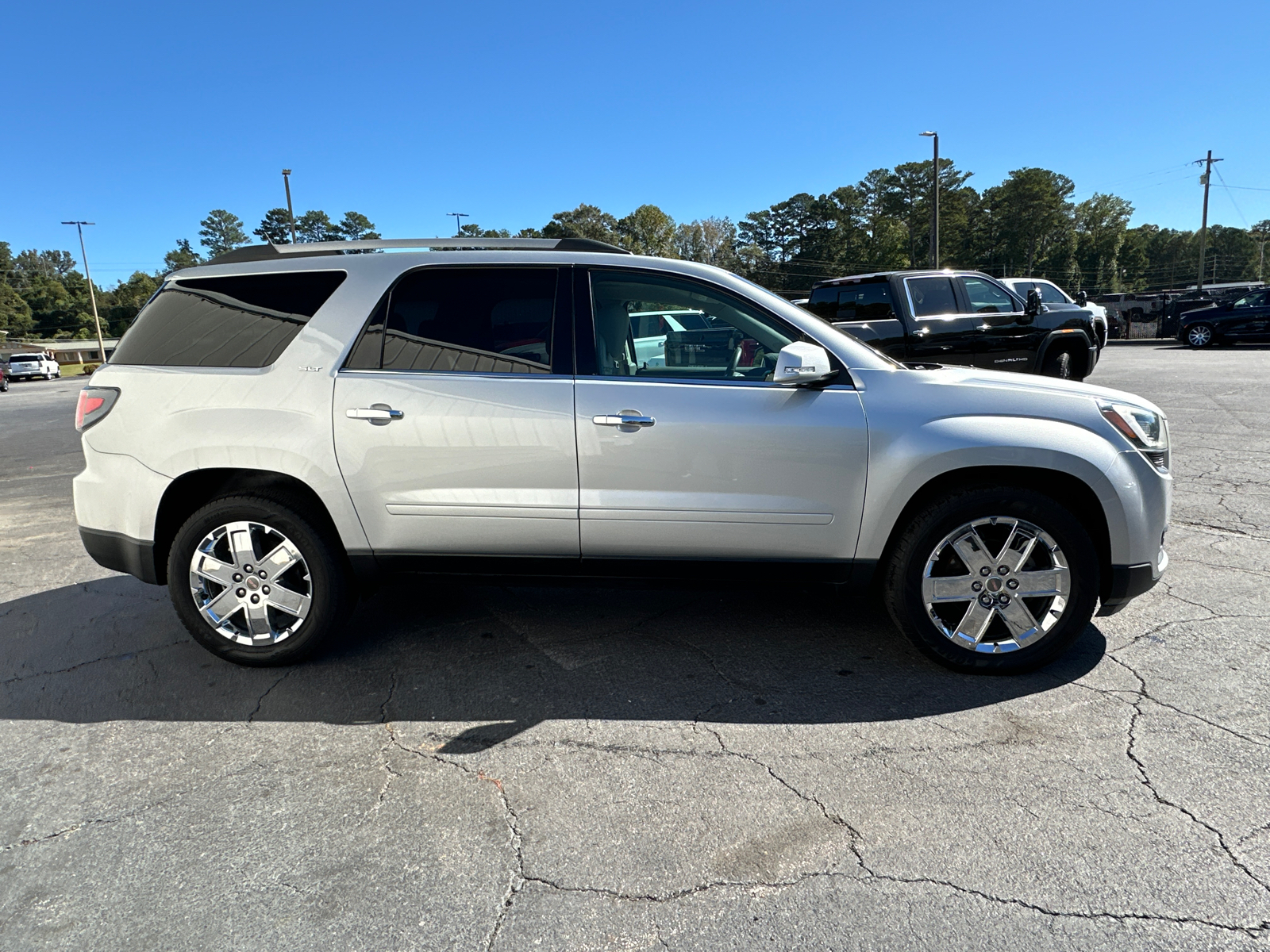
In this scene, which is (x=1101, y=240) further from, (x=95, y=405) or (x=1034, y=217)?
(x=95, y=405)

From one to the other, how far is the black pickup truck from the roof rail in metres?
7.32

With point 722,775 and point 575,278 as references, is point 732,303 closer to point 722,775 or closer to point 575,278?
point 575,278

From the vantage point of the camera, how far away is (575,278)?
3.59 metres

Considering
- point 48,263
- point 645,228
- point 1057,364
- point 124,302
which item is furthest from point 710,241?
point 48,263

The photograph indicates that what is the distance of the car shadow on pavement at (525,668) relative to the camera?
3.27 m

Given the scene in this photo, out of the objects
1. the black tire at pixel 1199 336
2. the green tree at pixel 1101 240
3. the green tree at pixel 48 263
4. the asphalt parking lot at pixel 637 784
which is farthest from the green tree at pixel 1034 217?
the green tree at pixel 48 263

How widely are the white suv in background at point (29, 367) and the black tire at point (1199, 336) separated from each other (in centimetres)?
5604

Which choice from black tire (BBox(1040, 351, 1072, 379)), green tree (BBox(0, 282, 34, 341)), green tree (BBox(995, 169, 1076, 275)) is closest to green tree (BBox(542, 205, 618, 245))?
green tree (BBox(995, 169, 1076, 275))

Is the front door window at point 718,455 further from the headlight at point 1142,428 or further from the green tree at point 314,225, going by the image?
the green tree at point 314,225

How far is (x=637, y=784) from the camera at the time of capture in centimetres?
274

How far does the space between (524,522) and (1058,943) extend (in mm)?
2356

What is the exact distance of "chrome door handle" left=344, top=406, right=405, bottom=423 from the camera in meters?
3.48

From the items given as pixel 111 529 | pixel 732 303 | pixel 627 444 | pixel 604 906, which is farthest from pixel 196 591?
pixel 732 303

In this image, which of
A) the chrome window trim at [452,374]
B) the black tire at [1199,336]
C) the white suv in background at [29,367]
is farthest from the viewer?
the white suv in background at [29,367]
